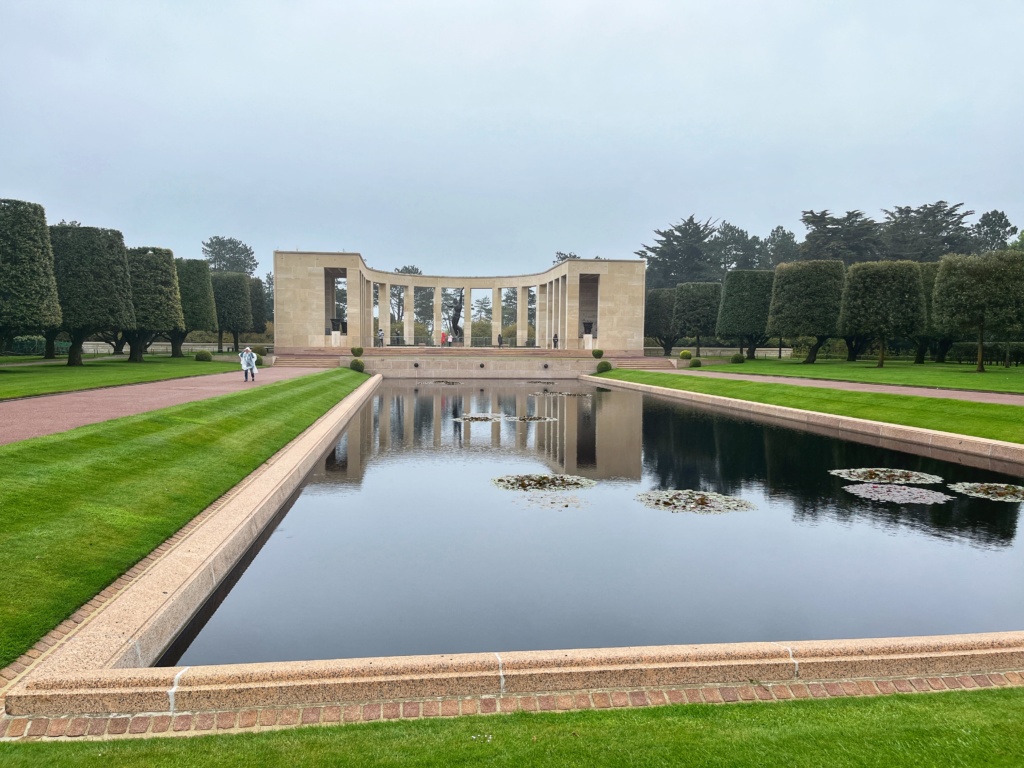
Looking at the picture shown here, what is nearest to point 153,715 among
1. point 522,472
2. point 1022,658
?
point 1022,658

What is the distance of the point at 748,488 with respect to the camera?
11.9 meters

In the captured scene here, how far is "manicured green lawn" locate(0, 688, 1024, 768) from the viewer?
3660 millimetres

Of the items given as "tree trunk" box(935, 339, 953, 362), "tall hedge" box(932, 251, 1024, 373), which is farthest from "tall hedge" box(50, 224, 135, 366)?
"tree trunk" box(935, 339, 953, 362)

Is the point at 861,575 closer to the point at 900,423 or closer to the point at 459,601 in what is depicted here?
the point at 459,601

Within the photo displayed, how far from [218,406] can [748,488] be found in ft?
40.1

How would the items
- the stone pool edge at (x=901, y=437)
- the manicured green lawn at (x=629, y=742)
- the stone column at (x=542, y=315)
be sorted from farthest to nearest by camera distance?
the stone column at (x=542, y=315)
the stone pool edge at (x=901, y=437)
the manicured green lawn at (x=629, y=742)

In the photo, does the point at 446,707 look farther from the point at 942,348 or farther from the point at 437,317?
the point at 437,317

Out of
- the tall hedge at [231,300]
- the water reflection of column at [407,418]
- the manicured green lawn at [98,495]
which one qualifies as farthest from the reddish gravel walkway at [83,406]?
the tall hedge at [231,300]

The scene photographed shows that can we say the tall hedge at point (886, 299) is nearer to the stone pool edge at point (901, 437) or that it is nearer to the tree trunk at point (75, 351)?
the stone pool edge at point (901, 437)

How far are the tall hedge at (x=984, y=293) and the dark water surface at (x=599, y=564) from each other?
2459 cm

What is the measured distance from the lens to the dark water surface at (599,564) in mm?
6020

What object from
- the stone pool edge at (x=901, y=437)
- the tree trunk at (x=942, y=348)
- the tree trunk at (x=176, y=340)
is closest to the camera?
the stone pool edge at (x=901, y=437)

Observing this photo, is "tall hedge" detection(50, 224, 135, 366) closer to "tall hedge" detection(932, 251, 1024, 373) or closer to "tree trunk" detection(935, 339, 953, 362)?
"tall hedge" detection(932, 251, 1024, 373)

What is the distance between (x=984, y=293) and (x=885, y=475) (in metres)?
26.9
